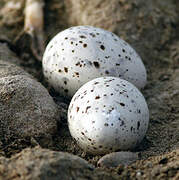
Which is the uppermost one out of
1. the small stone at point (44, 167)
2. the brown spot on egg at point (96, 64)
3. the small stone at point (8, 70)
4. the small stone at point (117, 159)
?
the brown spot on egg at point (96, 64)

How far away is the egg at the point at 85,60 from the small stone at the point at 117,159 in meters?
0.74

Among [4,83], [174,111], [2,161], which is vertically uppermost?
[4,83]

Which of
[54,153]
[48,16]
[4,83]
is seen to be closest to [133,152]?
[54,153]

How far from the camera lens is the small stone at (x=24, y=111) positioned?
2480 millimetres

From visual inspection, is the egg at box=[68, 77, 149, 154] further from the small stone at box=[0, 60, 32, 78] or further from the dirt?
the small stone at box=[0, 60, 32, 78]

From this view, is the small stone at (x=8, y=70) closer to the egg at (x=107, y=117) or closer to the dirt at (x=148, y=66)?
the dirt at (x=148, y=66)

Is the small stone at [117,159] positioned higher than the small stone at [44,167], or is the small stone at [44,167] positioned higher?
the small stone at [44,167]

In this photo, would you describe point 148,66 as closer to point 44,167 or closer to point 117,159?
point 117,159

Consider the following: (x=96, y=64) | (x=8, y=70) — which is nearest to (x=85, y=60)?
(x=96, y=64)

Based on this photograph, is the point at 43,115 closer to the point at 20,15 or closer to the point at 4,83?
the point at 4,83

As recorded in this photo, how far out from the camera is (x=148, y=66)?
364 centimetres

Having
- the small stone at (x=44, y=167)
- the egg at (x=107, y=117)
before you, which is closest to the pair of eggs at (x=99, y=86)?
the egg at (x=107, y=117)

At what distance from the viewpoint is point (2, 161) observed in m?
2.04

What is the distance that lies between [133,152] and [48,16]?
2.29 meters
